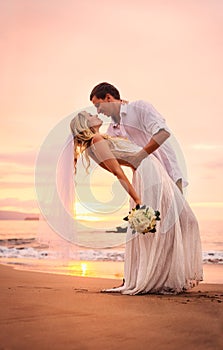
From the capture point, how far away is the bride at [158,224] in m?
5.21

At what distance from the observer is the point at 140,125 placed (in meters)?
5.53

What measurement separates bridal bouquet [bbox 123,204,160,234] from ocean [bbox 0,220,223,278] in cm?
85

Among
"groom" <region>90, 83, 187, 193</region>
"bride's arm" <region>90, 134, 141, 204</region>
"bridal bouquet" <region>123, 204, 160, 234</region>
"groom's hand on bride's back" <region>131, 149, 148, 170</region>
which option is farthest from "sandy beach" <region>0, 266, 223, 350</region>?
"groom" <region>90, 83, 187, 193</region>

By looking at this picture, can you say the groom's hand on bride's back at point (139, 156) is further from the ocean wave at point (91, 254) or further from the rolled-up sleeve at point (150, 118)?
the ocean wave at point (91, 254)

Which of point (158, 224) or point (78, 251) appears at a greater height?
point (158, 224)

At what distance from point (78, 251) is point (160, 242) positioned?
2597 mm

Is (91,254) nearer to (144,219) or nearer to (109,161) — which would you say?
(109,161)

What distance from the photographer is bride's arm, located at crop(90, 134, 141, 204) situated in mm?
5211

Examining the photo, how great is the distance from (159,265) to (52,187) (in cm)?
140

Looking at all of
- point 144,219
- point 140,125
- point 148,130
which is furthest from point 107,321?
point 140,125

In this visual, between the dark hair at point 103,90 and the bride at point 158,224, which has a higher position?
the dark hair at point 103,90

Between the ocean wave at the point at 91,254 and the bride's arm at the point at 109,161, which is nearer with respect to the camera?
the bride's arm at the point at 109,161

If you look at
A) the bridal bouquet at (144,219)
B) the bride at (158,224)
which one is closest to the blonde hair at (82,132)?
the bride at (158,224)

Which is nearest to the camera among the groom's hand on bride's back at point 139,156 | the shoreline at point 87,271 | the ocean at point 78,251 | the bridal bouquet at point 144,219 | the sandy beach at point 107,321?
the sandy beach at point 107,321
